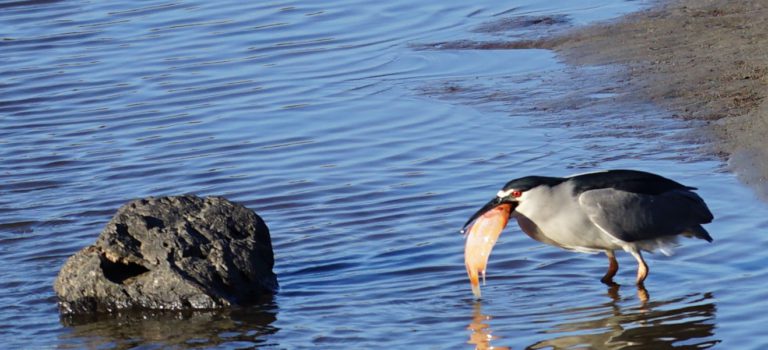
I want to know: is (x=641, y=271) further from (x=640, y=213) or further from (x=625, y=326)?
(x=625, y=326)

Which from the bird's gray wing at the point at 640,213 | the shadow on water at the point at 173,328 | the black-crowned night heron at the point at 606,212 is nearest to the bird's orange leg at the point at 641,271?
the black-crowned night heron at the point at 606,212

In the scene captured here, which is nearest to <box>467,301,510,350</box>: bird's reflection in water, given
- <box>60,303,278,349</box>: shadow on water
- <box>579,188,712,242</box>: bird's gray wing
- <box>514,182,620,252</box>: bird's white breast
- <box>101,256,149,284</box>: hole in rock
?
<box>514,182,620,252</box>: bird's white breast

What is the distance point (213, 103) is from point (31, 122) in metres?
1.66

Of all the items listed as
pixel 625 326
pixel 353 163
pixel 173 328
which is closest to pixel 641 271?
pixel 625 326

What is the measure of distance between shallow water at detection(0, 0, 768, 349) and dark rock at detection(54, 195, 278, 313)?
123mm

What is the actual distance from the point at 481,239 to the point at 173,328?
1.80 m

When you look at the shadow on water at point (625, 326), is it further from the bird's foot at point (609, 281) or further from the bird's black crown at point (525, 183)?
the bird's black crown at point (525, 183)

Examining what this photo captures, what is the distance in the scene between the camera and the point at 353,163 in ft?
36.4

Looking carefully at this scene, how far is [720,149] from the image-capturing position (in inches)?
413

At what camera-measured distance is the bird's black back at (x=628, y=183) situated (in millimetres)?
8438

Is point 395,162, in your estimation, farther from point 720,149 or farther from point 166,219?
point 166,219

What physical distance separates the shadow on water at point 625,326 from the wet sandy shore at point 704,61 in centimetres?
188

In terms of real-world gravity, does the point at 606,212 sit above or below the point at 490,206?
below

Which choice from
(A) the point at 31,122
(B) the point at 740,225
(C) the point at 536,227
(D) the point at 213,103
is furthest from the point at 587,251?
(A) the point at 31,122
